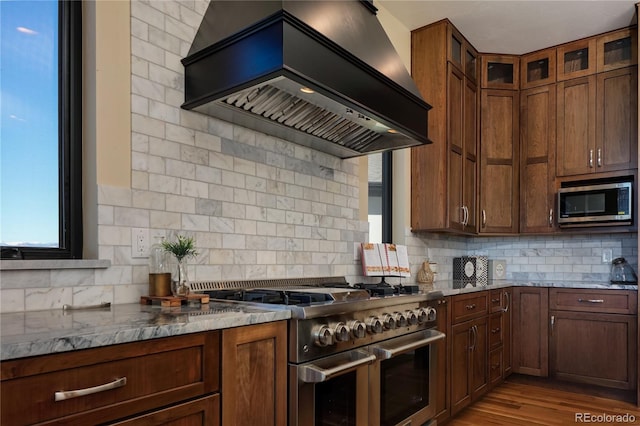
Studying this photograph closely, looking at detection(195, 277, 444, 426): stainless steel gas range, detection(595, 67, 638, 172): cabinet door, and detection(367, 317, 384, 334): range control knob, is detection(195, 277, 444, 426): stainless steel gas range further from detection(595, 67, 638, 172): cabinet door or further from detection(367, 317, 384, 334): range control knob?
detection(595, 67, 638, 172): cabinet door

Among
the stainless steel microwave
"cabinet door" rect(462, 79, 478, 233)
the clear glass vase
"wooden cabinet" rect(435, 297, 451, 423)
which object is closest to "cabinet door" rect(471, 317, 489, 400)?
"wooden cabinet" rect(435, 297, 451, 423)

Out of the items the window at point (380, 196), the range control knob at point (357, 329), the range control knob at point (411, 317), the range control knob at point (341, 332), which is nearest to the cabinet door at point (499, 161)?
the window at point (380, 196)

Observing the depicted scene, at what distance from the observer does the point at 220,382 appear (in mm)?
1407

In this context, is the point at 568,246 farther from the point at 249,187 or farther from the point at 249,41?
the point at 249,41

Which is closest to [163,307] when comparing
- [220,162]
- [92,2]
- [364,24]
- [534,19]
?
[220,162]

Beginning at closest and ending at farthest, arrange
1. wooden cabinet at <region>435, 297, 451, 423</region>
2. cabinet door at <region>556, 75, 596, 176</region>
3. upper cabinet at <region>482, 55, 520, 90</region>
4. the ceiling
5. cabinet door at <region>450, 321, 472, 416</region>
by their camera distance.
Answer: wooden cabinet at <region>435, 297, 451, 423</region>, cabinet door at <region>450, 321, 472, 416</region>, the ceiling, cabinet door at <region>556, 75, 596, 176</region>, upper cabinet at <region>482, 55, 520, 90</region>

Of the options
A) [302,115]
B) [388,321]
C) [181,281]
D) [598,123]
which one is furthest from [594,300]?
[181,281]

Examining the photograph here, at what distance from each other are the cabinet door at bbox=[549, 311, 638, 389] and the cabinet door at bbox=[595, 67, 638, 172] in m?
1.25

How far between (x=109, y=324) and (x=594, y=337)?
371 cm

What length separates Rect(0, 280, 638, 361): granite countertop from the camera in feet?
3.35

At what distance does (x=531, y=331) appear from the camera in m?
→ 3.94

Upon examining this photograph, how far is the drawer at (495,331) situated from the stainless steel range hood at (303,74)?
1757 millimetres

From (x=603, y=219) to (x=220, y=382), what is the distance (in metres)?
3.56

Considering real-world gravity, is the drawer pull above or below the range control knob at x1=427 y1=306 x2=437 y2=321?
above
